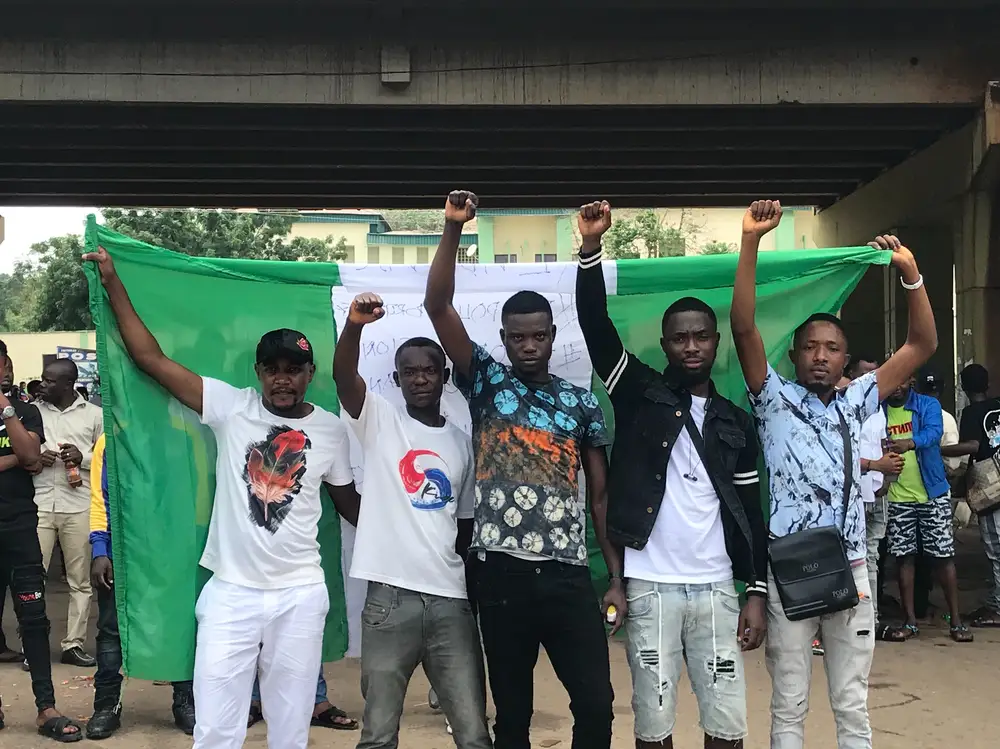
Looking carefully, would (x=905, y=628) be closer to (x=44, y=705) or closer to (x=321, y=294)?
(x=321, y=294)

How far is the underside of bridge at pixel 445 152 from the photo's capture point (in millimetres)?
10547

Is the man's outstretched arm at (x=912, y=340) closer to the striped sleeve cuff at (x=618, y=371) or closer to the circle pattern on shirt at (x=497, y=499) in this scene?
the striped sleeve cuff at (x=618, y=371)

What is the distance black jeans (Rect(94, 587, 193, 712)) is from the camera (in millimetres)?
5160

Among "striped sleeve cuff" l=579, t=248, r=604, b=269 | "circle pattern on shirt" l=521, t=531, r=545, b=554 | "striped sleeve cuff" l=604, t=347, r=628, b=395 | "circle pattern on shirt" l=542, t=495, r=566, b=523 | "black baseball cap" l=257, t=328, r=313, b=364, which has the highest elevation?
"striped sleeve cuff" l=579, t=248, r=604, b=269

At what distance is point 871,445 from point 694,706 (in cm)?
192

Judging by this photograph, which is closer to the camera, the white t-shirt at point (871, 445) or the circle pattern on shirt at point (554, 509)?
the circle pattern on shirt at point (554, 509)

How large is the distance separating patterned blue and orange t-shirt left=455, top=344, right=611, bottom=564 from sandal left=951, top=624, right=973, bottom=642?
510 cm

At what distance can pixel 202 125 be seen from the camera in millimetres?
10688

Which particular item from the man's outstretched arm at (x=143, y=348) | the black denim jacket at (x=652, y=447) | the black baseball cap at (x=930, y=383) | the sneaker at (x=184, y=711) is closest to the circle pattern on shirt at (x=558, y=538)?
the black denim jacket at (x=652, y=447)

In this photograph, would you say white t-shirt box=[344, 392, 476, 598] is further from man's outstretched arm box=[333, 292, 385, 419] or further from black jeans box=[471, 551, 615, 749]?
black jeans box=[471, 551, 615, 749]

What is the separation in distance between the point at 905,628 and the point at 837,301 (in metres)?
4.07

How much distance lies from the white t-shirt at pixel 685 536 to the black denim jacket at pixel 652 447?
0.12 ft

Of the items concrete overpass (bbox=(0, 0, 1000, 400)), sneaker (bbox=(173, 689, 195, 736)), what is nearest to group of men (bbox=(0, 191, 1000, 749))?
sneaker (bbox=(173, 689, 195, 736))

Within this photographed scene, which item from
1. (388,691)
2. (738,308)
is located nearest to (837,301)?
(738,308)
